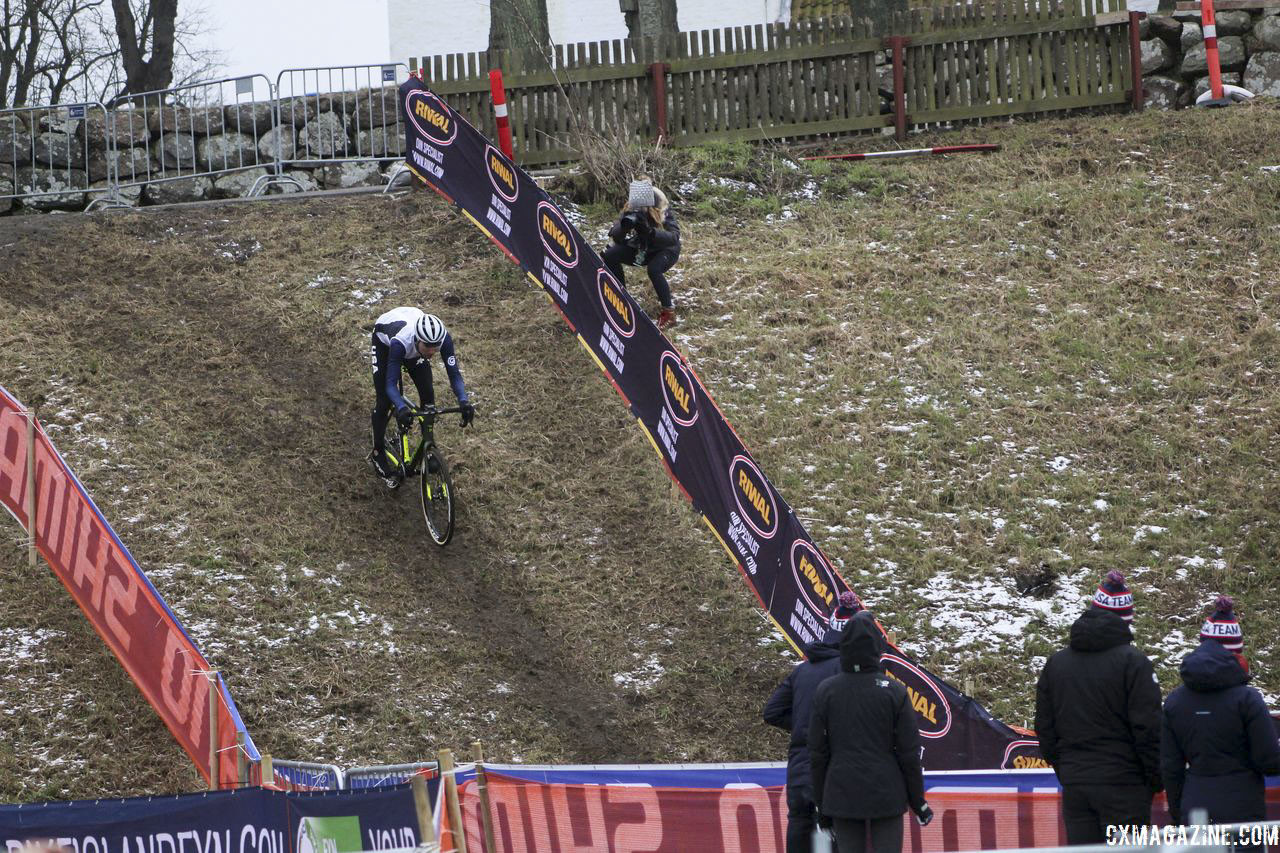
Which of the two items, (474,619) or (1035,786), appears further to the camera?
(474,619)

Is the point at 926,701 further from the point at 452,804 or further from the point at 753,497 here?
the point at 452,804

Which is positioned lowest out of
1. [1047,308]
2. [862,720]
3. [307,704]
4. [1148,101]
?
[307,704]

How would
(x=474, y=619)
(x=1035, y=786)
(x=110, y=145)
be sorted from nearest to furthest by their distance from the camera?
(x=1035, y=786)
(x=474, y=619)
(x=110, y=145)

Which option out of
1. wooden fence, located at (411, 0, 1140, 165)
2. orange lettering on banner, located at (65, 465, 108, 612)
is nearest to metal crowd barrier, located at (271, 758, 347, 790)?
orange lettering on banner, located at (65, 465, 108, 612)

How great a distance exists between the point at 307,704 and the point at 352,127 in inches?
448

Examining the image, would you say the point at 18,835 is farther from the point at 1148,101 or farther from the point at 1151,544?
the point at 1148,101

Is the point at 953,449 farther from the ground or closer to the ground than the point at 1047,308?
closer to the ground

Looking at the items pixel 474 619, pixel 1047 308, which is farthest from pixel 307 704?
pixel 1047 308

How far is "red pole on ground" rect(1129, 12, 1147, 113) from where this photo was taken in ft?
63.9

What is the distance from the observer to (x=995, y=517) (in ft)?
38.7

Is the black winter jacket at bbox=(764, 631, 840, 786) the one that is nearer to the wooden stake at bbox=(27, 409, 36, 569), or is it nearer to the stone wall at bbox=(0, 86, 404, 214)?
the wooden stake at bbox=(27, 409, 36, 569)

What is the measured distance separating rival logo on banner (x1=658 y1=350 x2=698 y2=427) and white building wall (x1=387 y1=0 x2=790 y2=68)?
2263cm

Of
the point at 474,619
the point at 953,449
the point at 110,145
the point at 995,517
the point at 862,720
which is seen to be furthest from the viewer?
the point at 110,145

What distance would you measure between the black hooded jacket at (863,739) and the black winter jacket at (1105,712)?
2.42 feet
